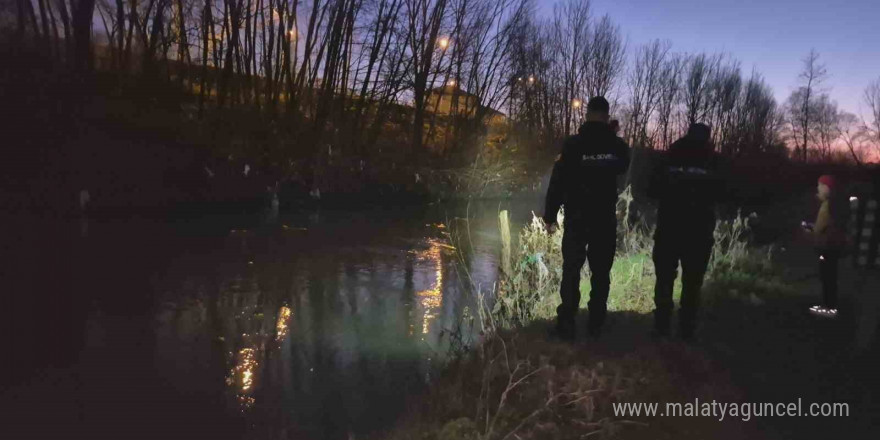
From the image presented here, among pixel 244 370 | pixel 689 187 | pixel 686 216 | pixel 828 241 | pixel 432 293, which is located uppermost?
pixel 689 187

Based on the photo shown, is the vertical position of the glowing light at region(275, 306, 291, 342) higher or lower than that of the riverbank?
lower

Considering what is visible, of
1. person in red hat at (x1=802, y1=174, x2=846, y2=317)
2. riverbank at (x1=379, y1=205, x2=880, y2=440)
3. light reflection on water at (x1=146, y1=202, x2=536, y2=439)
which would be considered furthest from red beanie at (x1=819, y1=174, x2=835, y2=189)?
light reflection on water at (x1=146, y1=202, x2=536, y2=439)

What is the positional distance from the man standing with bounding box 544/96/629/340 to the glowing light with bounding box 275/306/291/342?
3046mm

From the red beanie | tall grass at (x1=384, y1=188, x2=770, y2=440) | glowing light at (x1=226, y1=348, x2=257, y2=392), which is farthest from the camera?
the red beanie

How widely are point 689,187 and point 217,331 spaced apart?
4.87 meters

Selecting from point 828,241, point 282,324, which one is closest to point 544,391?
point 282,324

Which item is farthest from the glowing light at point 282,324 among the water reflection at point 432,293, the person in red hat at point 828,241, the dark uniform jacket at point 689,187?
the person in red hat at point 828,241

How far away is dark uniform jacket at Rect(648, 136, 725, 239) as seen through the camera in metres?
4.95

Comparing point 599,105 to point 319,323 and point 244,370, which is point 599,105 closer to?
point 244,370

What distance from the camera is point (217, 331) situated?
6562 mm

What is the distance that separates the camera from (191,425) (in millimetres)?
4430

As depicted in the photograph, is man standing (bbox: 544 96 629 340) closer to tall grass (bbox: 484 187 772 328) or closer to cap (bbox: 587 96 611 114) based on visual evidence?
cap (bbox: 587 96 611 114)

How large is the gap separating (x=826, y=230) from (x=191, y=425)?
245 inches

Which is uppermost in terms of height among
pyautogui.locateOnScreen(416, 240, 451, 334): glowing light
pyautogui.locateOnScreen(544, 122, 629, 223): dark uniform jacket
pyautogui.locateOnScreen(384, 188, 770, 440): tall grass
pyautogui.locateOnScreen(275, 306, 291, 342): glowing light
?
pyautogui.locateOnScreen(544, 122, 629, 223): dark uniform jacket
